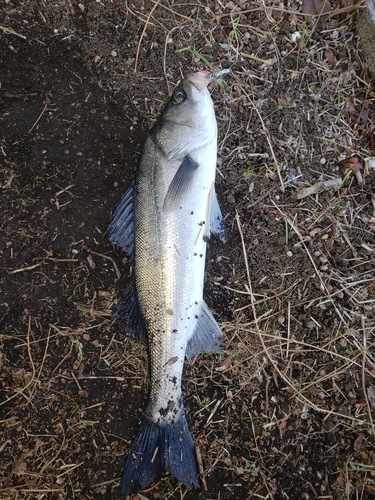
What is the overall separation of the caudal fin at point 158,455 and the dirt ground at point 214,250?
168 millimetres

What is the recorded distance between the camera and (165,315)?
107 inches

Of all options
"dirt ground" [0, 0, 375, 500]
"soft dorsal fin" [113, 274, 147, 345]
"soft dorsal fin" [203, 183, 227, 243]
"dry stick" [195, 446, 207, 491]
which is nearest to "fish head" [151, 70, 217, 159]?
"soft dorsal fin" [203, 183, 227, 243]

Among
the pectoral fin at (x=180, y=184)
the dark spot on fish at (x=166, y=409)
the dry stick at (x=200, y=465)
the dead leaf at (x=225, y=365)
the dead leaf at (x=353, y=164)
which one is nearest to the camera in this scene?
the pectoral fin at (x=180, y=184)

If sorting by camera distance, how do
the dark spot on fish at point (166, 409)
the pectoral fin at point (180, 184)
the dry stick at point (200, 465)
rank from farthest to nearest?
the dry stick at point (200, 465) < the dark spot on fish at point (166, 409) < the pectoral fin at point (180, 184)

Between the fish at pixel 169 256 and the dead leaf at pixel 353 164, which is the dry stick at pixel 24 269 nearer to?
the fish at pixel 169 256

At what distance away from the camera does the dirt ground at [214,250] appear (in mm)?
3023

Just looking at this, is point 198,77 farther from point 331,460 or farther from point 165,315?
point 331,460

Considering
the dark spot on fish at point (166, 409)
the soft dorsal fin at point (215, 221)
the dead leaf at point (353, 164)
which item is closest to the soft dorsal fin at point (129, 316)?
the dark spot on fish at point (166, 409)

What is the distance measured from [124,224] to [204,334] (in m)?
1.02

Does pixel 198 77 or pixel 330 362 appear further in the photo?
pixel 330 362

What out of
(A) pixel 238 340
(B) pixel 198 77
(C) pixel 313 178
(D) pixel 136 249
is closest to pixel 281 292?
(A) pixel 238 340

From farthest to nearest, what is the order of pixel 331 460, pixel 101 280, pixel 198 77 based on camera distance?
pixel 101 280 < pixel 331 460 < pixel 198 77

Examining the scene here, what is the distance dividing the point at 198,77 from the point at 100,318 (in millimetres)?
2000

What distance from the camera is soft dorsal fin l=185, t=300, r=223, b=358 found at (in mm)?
2896
